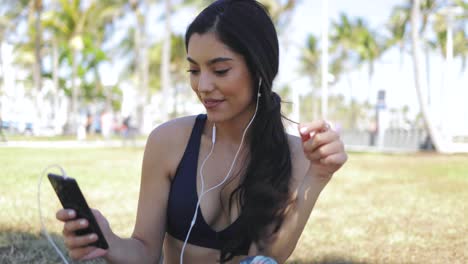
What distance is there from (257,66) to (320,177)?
41cm

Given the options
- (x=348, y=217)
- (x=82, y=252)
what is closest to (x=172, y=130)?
(x=82, y=252)

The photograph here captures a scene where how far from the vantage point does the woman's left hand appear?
1.78 meters

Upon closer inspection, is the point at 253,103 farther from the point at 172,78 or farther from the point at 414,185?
the point at 172,78

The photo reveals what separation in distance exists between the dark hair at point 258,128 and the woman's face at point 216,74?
0.03 metres

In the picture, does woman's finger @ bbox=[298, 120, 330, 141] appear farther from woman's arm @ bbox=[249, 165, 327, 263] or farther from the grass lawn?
the grass lawn

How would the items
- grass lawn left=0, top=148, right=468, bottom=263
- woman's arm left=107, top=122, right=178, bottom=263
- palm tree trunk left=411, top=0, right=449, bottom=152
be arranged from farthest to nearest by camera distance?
palm tree trunk left=411, top=0, right=449, bottom=152 < grass lawn left=0, top=148, right=468, bottom=263 < woman's arm left=107, top=122, right=178, bottom=263

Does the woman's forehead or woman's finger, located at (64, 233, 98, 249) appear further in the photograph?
the woman's forehead

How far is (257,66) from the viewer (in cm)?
202

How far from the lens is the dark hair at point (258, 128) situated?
201 centimetres

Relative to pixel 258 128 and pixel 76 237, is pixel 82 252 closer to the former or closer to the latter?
pixel 76 237

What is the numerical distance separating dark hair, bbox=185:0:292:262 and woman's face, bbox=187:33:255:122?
0.08ft

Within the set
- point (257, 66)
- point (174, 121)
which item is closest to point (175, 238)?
point (174, 121)

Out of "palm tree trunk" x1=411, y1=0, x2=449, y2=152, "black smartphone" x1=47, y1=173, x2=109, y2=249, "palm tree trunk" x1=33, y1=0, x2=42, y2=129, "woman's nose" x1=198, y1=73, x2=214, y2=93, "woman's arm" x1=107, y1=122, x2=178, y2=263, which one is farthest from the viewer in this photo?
"palm tree trunk" x1=33, y1=0, x2=42, y2=129

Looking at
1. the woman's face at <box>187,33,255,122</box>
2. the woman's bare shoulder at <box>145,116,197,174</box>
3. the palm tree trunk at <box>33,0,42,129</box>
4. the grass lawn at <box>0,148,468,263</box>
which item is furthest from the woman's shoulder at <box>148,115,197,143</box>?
the palm tree trunk at <box>33,0,42,129</box>
